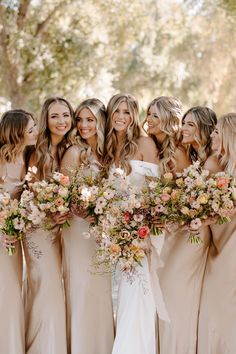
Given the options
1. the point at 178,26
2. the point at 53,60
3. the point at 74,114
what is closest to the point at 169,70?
the point at 178,26

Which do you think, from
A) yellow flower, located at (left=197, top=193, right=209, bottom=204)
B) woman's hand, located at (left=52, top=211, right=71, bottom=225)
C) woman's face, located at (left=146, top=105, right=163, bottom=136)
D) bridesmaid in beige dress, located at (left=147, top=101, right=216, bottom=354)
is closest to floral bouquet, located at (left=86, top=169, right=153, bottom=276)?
woman's hand, located at (left=52, top=211, right=71, bottom=225)

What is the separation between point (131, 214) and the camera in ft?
17.2

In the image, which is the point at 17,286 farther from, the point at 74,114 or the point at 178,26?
the point at 178,26

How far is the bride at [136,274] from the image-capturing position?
5578mm

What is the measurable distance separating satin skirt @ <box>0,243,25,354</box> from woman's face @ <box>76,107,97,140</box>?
1.14 meters

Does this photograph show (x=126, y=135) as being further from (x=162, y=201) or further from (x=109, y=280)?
(x=109, y=280)

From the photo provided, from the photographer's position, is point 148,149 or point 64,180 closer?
point 64,180

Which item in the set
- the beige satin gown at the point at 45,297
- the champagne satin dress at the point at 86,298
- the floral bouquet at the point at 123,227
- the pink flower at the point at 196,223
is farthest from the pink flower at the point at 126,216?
the beige satin gown at the point at 45,297

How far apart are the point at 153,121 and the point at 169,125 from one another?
0.15 meters

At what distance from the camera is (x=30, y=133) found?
582 centimetres

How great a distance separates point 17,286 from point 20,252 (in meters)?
0.28

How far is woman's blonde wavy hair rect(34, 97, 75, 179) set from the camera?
583 centimetres

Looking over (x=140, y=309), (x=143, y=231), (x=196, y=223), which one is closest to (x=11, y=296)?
(x=140, y=309)

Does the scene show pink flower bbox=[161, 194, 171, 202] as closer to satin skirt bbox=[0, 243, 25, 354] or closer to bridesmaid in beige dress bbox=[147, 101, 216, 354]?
bridesmaid in beige dress bbox=[147, 101, 216, 354]
